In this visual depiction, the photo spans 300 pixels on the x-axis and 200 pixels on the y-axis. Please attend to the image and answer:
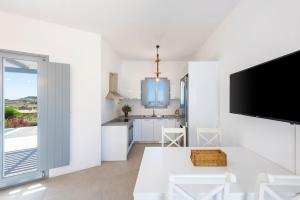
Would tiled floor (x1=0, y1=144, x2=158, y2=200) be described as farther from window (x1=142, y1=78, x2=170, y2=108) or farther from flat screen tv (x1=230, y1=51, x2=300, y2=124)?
window (x1=142, y1=78, x2=170, y2=108)

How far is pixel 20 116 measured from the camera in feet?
9.73

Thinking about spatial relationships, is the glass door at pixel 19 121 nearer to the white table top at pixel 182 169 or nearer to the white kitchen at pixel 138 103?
the white kitchen at pixel 138 103

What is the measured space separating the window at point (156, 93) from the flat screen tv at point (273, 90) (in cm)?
416

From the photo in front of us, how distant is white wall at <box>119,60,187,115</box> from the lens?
6078 mm

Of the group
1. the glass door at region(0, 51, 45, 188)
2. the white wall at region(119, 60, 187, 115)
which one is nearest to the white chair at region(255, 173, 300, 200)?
the glass door at region(0, 51, 45, 188)

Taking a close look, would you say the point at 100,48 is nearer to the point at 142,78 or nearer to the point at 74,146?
the point at 74,146

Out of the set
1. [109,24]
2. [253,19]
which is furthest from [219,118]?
[109,24]

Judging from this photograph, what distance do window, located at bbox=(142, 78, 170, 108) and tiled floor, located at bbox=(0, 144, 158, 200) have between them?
9.55ft

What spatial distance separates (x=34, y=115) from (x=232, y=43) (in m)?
3.55

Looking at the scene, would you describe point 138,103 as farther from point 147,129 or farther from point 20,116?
point 20,116

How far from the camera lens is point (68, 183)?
296 centimetres

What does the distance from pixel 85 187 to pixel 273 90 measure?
290cm

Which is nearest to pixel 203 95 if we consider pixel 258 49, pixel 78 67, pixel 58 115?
pixel 258 49

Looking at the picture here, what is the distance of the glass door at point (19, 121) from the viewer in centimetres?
280
